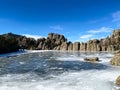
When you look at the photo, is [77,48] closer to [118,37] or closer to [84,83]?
[118,37]

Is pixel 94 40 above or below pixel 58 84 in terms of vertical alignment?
above

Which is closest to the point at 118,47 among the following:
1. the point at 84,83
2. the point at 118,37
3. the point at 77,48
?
the point at 118,37

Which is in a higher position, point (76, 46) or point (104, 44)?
point (104, 44)

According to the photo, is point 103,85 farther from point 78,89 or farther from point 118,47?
point 118,47

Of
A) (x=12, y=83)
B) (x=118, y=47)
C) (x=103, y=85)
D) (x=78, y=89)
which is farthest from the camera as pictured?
(x=118, y=47)

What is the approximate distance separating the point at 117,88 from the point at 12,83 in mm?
11614

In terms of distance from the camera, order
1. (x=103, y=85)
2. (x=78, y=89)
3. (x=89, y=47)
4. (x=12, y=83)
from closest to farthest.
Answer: (x=78, y=89)
(x=103, y=85)
(x=12, y=83)
(x=89, y=47)

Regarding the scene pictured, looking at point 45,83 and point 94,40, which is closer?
point 45,83

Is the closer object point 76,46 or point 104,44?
point 104,44

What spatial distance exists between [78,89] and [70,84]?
252 cm

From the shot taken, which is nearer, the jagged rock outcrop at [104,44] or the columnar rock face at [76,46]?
the jagged rock outcrop at [104,44]

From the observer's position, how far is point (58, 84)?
24.5 m

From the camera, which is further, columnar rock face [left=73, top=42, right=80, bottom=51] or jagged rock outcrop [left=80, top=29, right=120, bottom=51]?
columnar rock face [left=73, top=42, right=80, bottom=51]

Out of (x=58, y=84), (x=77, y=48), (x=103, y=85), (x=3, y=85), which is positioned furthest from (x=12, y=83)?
(x=77, y=48)
